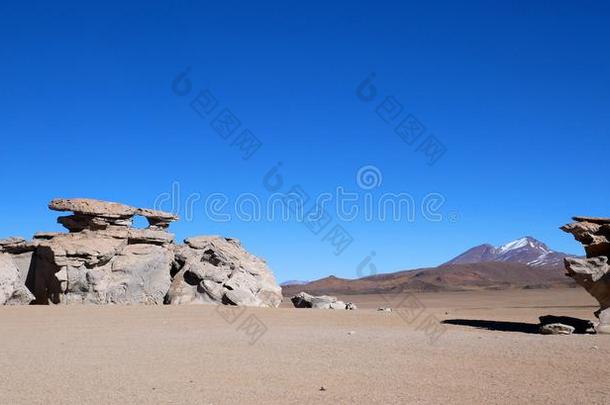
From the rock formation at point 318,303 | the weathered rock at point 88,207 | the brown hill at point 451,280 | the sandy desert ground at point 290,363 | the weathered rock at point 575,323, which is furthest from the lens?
the brown hill at point 451,280

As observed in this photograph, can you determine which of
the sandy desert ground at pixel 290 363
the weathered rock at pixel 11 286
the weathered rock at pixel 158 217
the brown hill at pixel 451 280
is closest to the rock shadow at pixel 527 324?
the sandy desert ground at pixel 290 363

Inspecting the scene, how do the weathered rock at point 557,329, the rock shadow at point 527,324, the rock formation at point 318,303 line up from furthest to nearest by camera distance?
the rock formation at point 318,303, the rock shadow at point 527,324, the weathered rock at point 557,329

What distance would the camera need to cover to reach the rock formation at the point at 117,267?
21953 mm

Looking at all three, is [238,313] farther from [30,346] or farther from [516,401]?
[516,401]

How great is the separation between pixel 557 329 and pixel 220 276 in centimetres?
1338

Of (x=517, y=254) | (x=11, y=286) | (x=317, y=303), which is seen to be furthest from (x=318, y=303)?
(x=517, y=254)

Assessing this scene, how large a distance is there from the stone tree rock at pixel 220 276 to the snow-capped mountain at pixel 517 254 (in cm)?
12406

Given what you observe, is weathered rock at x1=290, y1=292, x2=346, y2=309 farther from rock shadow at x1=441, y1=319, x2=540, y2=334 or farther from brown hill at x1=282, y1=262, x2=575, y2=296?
brown hill at x1=282, y1=262, x2=575, y2=296

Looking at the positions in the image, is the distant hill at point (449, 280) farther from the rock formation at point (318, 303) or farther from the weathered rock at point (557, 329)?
the weathered rock at point (557, 329)

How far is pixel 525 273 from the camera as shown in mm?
95938

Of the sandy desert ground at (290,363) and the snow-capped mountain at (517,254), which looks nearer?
the sandy desert ground at (290,363)

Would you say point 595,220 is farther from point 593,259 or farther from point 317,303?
point 317,303

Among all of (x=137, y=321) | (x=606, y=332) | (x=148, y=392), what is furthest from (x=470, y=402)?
(x=137, y=321)

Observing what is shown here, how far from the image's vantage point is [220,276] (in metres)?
23.5
